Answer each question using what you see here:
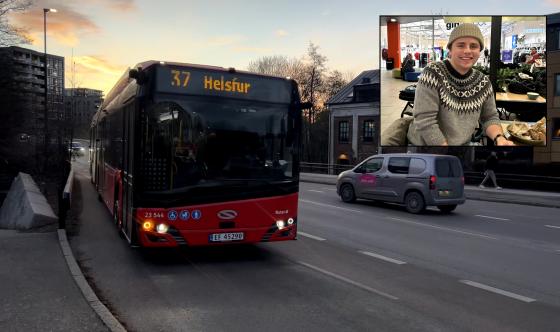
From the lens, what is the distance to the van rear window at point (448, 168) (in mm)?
15539

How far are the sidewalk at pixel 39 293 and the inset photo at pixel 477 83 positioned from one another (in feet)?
85.6

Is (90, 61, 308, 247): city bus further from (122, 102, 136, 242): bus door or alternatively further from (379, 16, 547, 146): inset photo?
(379, 16, 547, 146): inset photo

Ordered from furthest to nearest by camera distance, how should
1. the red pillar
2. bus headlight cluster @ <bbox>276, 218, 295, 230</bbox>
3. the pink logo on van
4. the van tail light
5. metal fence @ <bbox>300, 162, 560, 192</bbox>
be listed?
the red pillar → metal fence @ <bbox>300, 162, 560, 192</bbox> → the pink logo on van → the van tail light → bus headlight cluster @ <bbox>276, 218, 295, 230</bbox>

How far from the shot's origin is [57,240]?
9508mm

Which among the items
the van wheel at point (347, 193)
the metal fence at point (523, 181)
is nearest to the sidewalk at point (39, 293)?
the van wheel at point (347, 193)

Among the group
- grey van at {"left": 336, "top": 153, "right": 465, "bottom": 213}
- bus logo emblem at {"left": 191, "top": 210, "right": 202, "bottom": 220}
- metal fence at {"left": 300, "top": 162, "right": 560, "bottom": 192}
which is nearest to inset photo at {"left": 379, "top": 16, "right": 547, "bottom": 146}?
metal fence at {"left": 300, "top": 162, "right": 560, "bottom": 192}

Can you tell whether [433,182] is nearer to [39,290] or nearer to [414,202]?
[414,202]

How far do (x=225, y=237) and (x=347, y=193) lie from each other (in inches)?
431

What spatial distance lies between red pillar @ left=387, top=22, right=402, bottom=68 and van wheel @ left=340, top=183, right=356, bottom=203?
1809 centimetres

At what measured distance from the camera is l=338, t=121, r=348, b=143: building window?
169 ft

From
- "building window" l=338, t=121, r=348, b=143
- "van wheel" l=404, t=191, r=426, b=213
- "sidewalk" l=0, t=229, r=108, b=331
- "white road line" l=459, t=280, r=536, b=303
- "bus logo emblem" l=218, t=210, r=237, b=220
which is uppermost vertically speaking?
"building window" l=338, t=121, r=348, b=143

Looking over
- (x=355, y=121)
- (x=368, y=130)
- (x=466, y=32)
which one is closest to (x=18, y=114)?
(x=466, y=32)

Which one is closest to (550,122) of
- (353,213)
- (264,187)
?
(353,213)

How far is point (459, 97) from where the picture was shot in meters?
30.2
